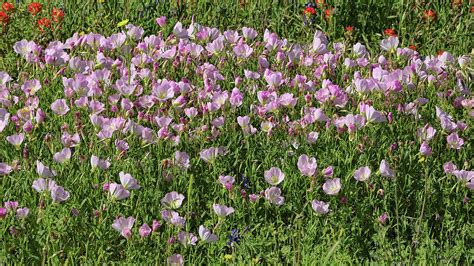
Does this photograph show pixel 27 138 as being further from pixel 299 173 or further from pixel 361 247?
pixel 361 247

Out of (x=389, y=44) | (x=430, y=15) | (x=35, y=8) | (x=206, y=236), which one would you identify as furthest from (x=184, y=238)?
(x=430, y=15)

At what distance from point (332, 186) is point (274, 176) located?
25 centimetres

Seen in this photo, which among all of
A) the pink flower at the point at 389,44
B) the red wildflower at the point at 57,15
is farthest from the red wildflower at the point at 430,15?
the red wildflower at the point at 57,15

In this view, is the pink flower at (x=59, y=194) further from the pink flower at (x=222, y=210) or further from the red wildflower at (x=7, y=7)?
the red wildflower at (x=7, y=7)

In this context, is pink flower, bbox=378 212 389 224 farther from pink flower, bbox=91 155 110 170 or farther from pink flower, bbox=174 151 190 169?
pink flower, bbox=91 155 110 170

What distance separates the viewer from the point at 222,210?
11.8 ft

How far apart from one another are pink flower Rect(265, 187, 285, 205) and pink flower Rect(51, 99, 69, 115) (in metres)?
1.11

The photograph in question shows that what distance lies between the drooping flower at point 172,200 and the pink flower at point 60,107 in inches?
34.5

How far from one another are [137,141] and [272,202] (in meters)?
0.76

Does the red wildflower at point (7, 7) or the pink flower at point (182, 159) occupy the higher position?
the pink flower at point (182, 159)

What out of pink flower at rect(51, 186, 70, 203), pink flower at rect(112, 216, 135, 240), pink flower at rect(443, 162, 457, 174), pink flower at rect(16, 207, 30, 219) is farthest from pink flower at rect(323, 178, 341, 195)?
pink flower at rect(16, 207, 30, 219)

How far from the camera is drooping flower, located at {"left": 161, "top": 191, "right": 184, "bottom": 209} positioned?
3.69 metres

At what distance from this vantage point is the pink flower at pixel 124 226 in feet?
11.3

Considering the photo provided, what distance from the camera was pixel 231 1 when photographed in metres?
6.57
